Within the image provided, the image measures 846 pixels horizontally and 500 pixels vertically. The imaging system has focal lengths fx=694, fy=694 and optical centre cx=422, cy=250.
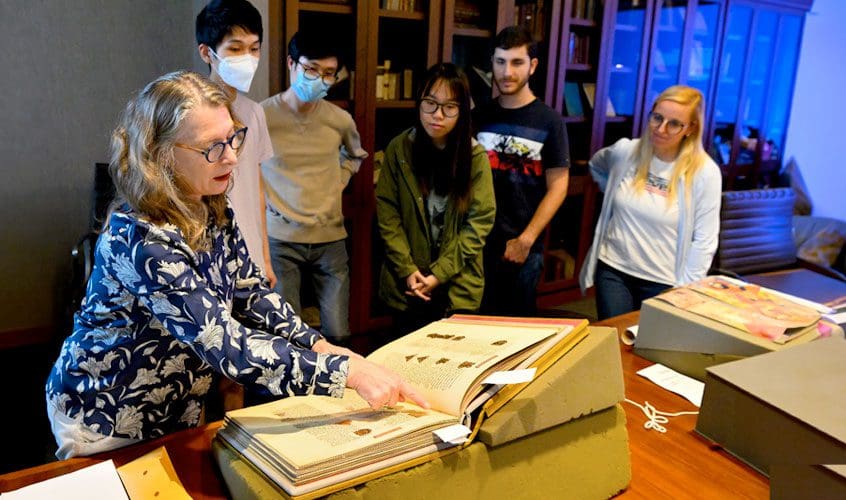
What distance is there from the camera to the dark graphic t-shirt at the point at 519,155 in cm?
265

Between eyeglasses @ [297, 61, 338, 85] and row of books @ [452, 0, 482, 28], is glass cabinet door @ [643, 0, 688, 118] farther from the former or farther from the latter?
eyeglasses @ [297, 61, 338, 85]

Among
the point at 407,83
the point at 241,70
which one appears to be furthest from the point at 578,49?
the point at 241,70

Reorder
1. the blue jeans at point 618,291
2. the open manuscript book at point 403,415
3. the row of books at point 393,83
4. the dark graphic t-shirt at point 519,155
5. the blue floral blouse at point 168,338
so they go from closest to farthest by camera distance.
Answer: the open manuscript book at point 403,415 < the blue floral blouse at point 168,338 < the blue jeans at point 618,291 < the dark graphic t-shirt at point 519,155 < the row of books at point 393,83

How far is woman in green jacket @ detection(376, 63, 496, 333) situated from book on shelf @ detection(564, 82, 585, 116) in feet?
5.86

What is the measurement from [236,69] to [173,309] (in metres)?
1.19

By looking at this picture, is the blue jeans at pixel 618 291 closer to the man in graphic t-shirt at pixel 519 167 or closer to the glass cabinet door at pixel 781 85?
the man in graphic t-shirt at pixel 519 167

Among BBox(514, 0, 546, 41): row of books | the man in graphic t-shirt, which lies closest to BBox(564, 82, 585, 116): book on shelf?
BBox(514, 0, 546, 41): row of books

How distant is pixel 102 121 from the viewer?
10.3ft

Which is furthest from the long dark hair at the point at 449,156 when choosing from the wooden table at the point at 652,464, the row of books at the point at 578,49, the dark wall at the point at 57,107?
the row of books at the point at 578,49

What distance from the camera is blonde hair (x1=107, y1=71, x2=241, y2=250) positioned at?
108cm

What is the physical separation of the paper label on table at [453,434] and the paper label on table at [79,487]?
443mm

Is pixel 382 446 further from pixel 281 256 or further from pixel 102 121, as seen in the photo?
pixel 102 121

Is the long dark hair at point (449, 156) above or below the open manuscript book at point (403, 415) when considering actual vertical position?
above

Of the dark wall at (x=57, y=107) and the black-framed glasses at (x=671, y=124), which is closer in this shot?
the black-framed glasses at (x=671, y=124)
